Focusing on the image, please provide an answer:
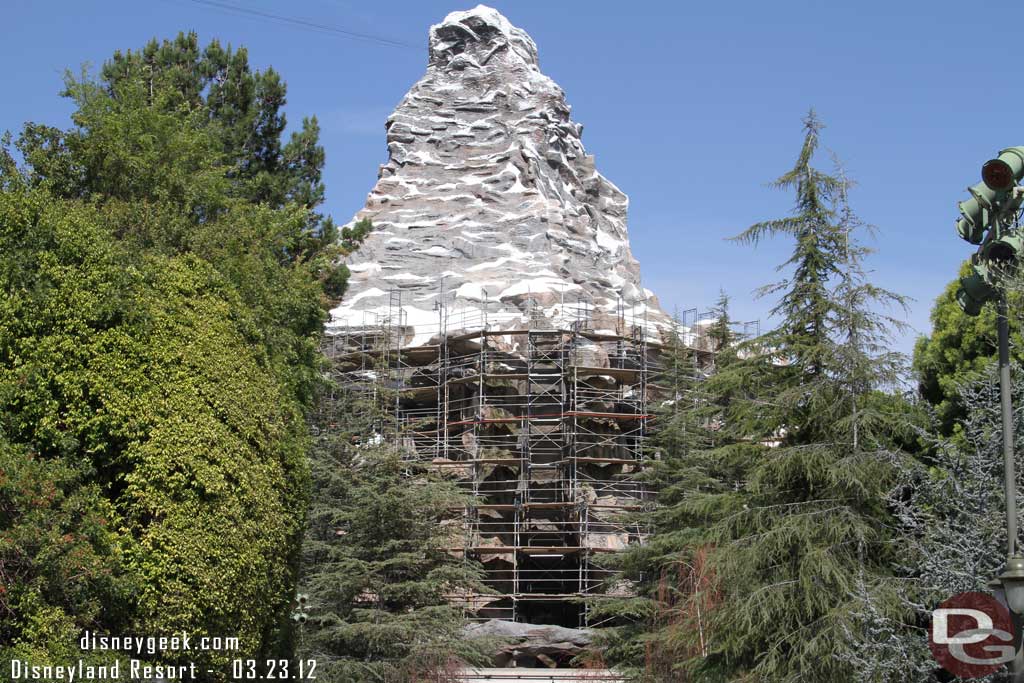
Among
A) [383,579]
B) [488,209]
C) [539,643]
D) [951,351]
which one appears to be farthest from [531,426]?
[951,351]

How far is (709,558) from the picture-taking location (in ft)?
51.5

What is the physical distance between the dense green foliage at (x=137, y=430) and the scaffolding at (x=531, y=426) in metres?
17.2

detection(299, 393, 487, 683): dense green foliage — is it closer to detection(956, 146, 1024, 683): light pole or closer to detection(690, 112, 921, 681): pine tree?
detection(690, 112, 921, 681): pine tree

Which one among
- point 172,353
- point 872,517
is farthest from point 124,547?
point 872,517

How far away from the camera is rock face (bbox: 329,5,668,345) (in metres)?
43.5

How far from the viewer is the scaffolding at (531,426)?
35469mm

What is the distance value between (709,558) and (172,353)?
24.0ft

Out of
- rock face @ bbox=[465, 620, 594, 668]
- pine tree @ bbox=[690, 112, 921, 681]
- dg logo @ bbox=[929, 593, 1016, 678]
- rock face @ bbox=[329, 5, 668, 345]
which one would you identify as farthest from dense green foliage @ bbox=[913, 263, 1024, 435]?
rock face @ bbox=[329, 5, 668, 345]

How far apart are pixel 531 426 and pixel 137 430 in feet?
82.2

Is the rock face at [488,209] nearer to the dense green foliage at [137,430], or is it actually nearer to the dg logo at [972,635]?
the dense green foliage at [137,430]

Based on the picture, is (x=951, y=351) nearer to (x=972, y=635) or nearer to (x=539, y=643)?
(x=972, y=635)

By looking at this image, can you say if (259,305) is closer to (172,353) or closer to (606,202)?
(172,353)

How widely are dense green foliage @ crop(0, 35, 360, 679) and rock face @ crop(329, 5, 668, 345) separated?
75.3 ft

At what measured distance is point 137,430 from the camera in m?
13.0
